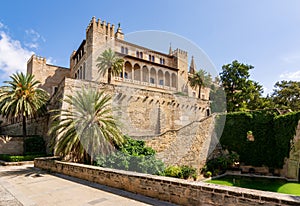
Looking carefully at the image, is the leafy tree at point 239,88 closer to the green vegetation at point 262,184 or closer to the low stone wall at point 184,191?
the green vegetation at point 262,184

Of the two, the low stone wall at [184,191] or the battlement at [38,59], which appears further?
the battlement at [38,59]

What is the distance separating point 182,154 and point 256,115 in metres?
7.06

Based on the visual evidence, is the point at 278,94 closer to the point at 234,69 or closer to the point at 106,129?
the point at 234,69

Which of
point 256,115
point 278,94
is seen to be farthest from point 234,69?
point 256,115

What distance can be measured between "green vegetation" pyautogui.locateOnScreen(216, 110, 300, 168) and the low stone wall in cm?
1297

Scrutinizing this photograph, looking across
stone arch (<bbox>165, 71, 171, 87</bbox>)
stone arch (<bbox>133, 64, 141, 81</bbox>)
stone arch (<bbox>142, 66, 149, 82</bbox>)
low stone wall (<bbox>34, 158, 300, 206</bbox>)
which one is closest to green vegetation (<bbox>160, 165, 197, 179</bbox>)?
low stone wall (<bbox>34, 158, 300, 206</bbox>)

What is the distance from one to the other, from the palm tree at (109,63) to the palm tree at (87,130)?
44.1 ft

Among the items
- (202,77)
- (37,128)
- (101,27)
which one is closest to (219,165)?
(202,77)

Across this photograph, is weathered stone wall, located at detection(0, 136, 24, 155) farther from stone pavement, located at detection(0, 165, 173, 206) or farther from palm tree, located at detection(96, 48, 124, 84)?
stone pavement, located at detection(0, 165, 173, 206)

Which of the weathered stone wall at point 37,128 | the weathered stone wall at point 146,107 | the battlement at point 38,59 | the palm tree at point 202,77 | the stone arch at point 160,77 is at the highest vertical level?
the battlement at point 38,59

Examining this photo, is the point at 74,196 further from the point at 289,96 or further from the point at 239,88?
the point at 289,96

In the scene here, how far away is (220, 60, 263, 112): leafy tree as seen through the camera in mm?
26078

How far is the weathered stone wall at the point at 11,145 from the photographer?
18.2 m

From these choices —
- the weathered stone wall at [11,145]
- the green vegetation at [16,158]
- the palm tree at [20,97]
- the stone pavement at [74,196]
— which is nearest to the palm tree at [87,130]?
the stone pavement at [74,196]
